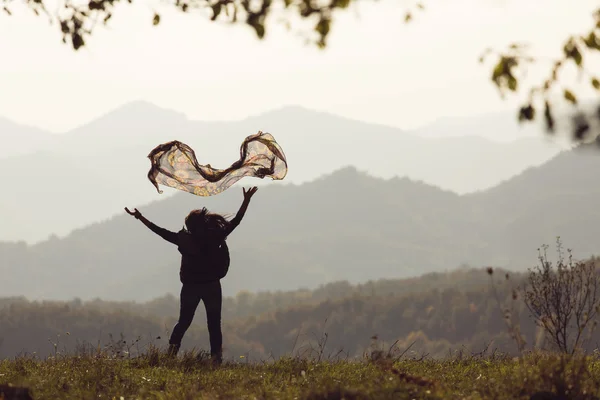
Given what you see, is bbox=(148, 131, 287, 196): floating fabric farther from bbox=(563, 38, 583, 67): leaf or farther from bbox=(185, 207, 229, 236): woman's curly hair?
bbox=(563, 38, 583, 67): leaf

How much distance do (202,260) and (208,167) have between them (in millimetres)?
1677

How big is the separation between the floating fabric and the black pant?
1.58 metres

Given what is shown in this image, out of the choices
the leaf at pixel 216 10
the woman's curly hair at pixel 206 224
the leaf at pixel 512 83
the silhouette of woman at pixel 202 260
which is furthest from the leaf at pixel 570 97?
the woman's curly hair at pixel 206 224

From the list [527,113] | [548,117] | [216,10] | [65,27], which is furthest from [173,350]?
[548,117]

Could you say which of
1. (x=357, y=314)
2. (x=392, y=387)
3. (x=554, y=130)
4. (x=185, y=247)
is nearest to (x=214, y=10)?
(x=554, y=130)

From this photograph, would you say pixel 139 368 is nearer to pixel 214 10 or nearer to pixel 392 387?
pixel 392 387

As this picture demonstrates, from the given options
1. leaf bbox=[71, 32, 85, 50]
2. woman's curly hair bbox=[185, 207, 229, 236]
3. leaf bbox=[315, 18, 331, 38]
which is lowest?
woman's curly hair bbox=[185, 207, 229, 236]

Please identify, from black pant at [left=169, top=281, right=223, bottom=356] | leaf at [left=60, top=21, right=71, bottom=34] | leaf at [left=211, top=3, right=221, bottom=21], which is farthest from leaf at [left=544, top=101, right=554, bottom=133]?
black pant at [left=169, top=281, right=223, bottom=356]

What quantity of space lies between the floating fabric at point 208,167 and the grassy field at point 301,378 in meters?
2.96

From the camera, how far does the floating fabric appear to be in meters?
12.1

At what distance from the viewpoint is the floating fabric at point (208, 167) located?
39.7 feet

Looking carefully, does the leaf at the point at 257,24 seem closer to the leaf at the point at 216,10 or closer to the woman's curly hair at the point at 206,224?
the leaf at the point at 216,10

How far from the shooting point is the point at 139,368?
10.0 meters

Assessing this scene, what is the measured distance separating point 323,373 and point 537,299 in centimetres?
286
